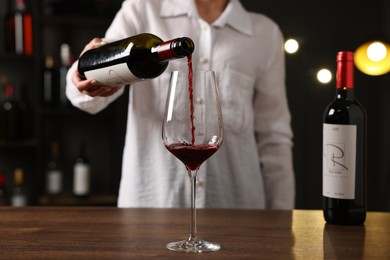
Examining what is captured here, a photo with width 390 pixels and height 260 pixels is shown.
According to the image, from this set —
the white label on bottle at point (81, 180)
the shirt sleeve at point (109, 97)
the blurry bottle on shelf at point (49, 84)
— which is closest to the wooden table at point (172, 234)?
the shirt sleeve at point (109, 97)

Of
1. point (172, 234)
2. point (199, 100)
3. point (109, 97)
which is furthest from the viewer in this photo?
point (109, 97)

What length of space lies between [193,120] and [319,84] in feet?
6.98

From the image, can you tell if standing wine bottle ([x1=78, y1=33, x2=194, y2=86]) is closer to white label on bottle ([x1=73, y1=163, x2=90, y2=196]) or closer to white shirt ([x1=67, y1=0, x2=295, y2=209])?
white shirt ([x1=67, y1=0, x2=295, y2=209])

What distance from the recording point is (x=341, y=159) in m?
1.13

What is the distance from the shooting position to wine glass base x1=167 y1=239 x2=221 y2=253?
0.93m

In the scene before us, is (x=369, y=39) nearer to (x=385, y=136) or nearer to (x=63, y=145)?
(x=385, y=136)

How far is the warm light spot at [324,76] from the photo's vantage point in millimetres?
2984

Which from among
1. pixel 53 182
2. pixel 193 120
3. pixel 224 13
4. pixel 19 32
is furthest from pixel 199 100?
pixel 19 32

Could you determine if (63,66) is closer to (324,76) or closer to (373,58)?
(324,76)

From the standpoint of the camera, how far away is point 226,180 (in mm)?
1788

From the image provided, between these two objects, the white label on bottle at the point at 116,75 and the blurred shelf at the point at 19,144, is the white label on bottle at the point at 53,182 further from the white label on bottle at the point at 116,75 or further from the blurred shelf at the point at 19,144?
the white label on bottle at the point at 116,75

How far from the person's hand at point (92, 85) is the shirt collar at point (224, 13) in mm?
385

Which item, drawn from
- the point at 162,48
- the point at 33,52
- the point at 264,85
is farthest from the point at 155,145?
the point at 33,52

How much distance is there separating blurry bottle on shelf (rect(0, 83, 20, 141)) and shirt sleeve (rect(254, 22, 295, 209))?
1.56 metres
